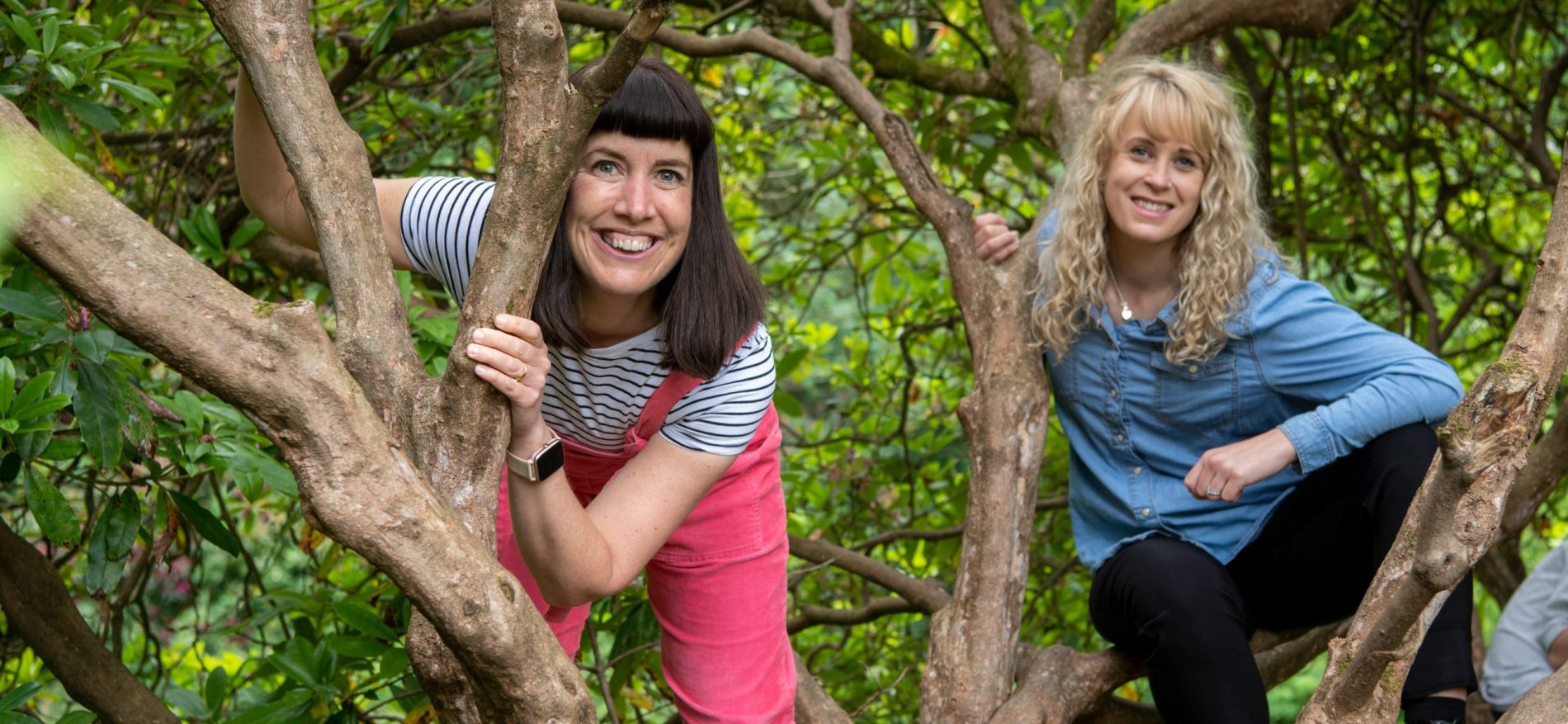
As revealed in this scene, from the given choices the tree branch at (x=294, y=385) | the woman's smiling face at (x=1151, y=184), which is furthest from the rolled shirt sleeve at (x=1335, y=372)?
the tree branch at (x=294, y=385)

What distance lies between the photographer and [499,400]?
4.36ft

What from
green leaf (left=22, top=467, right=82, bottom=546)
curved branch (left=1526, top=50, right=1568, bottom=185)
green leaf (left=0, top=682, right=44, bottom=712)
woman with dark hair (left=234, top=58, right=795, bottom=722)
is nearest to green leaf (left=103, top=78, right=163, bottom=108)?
woman with dark hair (left=234, top=58, right=795, bottom=722)

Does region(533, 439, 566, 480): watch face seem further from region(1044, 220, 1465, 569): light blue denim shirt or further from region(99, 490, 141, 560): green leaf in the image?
region(1044, 220, 1465, 569): light blue denim shirt

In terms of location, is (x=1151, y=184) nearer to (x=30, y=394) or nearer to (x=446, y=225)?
(x=446, y=225)

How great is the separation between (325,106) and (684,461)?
2.17 ft

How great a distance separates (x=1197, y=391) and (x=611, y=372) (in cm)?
100

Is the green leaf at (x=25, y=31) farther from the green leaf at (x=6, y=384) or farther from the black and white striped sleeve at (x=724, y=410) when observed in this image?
the black and white striped sleeve at (x=724, y=410)

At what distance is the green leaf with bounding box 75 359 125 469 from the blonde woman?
4.56 ft

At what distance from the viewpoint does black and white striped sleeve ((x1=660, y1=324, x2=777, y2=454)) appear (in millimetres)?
1803

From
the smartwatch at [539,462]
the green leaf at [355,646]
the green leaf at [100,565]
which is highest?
the smartwatch at [539,462]

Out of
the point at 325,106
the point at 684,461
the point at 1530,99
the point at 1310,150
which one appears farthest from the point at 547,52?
the point at 1530,99

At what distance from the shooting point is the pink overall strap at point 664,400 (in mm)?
1807

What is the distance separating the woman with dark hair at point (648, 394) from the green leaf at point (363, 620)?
0.22 meters

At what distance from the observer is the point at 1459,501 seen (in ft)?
4.01
